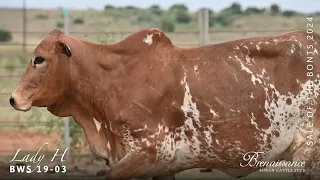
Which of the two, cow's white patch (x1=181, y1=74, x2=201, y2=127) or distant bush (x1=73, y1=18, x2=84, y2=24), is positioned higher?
distant bush (x1=73, y1=18, x2=84, y2=24)

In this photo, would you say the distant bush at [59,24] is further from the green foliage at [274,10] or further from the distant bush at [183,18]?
the green foliage at [274,10]

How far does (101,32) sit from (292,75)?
3.51 meters

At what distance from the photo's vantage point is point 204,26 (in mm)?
8609

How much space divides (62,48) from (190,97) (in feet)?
3.37

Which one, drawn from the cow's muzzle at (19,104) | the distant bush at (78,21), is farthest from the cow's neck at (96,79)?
the distant bush at (78,21)

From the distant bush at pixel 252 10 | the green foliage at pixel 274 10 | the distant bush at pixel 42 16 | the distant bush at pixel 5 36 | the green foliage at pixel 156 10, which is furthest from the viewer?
the distant bush at pixel 252 10

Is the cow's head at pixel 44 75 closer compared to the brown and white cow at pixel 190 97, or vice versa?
the brown and white cow at pixel 190 97

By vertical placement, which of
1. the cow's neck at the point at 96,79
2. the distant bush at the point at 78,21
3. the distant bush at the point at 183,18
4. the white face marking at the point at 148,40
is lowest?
the cow's neck at the point at 96,79

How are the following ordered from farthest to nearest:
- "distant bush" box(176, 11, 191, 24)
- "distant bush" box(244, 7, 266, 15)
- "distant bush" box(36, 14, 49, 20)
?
"distant bush" box(244, 7, 266, 15) → "distant bush" box(36, 14, 49, 20) → "distant bush" box(176, 11, 191, 24)

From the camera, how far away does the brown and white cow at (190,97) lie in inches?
227

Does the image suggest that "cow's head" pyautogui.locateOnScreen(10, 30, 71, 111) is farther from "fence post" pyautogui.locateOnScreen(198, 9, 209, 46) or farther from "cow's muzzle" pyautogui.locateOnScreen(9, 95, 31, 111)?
"fence post" pyautogui.locateOnScreen(198, 9, 209, 46)

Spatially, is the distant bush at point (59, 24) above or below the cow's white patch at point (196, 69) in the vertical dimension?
above

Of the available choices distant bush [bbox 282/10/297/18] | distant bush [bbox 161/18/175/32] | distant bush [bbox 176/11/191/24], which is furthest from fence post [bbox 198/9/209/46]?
distant bush [bbox 282/10/297/18]

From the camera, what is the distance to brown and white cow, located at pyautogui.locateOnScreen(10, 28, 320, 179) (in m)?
5.77
